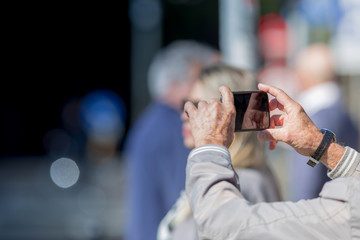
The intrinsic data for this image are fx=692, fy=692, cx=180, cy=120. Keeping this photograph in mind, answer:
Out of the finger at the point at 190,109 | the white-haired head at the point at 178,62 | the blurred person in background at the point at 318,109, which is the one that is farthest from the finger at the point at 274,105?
the white-haired head at the point at 178,62

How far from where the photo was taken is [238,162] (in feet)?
9.28

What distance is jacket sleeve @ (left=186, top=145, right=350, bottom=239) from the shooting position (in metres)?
1.88

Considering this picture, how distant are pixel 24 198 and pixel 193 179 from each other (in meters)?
15.7

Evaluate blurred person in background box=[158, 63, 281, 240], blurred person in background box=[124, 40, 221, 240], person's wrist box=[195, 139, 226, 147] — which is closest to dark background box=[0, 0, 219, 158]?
blurred person in background box=[124, 40, 221, 240]

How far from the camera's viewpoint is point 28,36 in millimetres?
34719

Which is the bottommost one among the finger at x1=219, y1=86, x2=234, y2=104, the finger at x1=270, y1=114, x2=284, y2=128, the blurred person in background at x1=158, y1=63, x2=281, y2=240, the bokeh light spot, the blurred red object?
the bokeh light spot

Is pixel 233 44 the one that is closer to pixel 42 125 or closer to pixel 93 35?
pixel 42 125

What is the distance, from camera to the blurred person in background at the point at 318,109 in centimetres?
480

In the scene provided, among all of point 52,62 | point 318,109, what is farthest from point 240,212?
point 52,62

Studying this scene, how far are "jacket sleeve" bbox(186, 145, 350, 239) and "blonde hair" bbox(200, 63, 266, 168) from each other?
727 millimetres

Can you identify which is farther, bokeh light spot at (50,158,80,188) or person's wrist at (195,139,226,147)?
bokeh light spot at (50,158,80,188)

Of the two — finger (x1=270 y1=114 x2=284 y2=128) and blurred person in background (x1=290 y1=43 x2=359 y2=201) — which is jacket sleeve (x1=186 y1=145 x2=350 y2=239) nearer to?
finger (x1=270 y1=114 x2=284 y2=128)

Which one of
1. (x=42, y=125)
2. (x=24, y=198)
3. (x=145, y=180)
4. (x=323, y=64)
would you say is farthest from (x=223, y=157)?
(x=42, y=125)

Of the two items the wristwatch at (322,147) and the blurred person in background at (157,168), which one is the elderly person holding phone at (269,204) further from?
the blurred person in background at (157,168)
